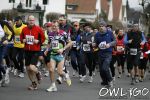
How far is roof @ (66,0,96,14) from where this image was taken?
96500 mm

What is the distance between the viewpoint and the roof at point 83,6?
96.5 meters

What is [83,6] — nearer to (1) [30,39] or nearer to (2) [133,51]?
(2) [133,51]

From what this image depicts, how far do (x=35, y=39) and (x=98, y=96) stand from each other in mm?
2321

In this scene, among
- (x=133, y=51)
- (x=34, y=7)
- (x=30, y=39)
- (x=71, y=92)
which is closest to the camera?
(x=30, y=39)

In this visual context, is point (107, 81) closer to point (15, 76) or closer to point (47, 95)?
point (47, 95)

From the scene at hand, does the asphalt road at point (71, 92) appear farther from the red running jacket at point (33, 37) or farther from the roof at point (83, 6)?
the roof at point (83, 6)

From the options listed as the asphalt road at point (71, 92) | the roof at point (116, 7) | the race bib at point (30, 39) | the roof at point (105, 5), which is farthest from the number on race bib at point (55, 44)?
the roof at point (116, 7)

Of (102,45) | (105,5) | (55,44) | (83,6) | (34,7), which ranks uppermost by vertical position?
(55,44)

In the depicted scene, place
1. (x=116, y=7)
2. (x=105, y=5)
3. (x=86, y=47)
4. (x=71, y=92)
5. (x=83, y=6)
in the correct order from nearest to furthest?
1. (x=71, y=92)
2. (x=86, y=47)
3. (x=83, y=6)
4. (x=105, y=5)
5. (x=116, y=7)

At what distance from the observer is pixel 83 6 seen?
96.9 m

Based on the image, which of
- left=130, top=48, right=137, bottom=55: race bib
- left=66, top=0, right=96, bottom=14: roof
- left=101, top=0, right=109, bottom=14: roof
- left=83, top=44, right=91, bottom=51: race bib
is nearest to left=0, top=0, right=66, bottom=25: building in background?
left=66, top=0, right=96, bottom=14: roof

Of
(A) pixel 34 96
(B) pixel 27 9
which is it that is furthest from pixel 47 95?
(B) pixel 27 9

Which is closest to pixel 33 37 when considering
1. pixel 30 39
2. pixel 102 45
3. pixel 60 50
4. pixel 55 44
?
pixel 30 39

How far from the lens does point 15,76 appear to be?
64.2 feet
